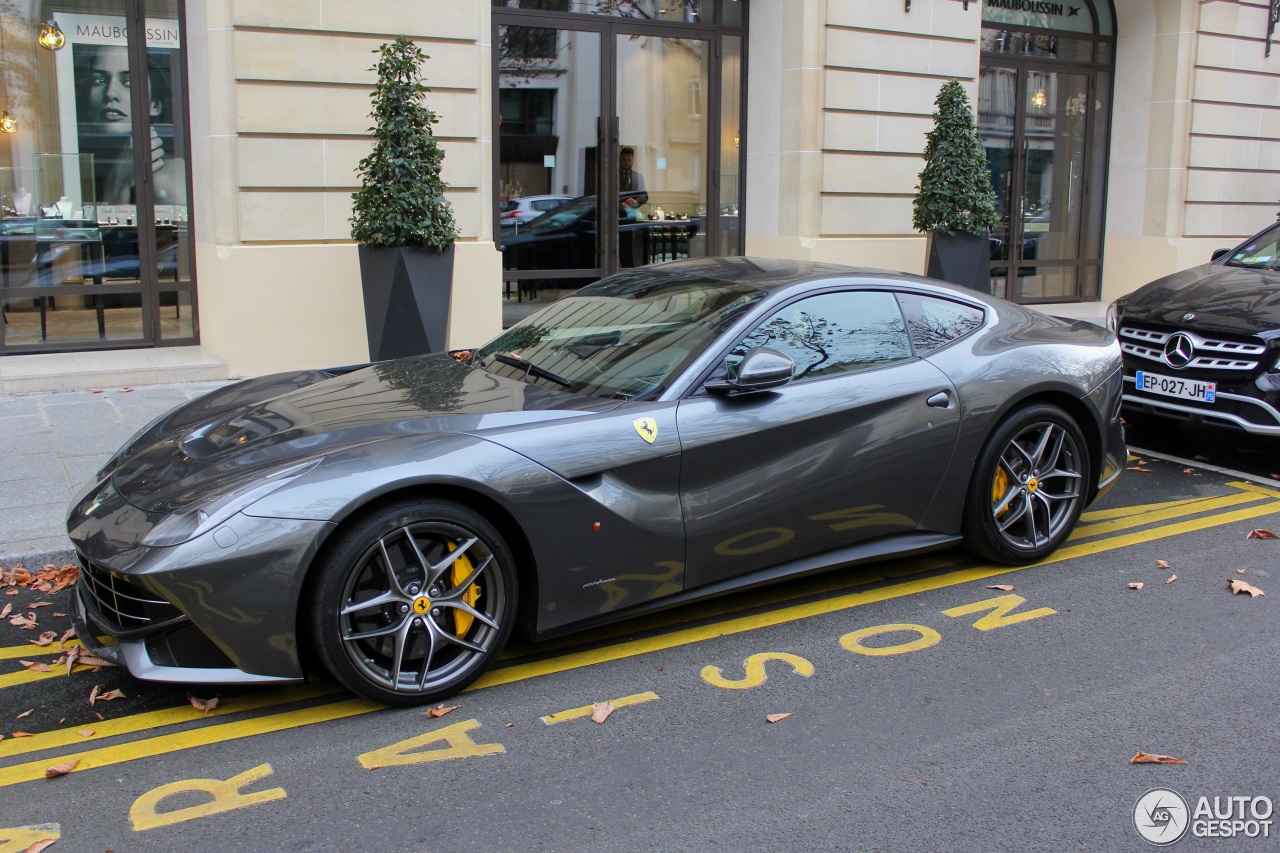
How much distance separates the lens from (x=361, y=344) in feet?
33.6

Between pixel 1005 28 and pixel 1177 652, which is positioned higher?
pixel 1005 28

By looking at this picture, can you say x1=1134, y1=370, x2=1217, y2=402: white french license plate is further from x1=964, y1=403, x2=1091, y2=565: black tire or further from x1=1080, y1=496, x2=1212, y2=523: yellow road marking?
x1=964, y1=403, x2=1091, y2=565: black tire

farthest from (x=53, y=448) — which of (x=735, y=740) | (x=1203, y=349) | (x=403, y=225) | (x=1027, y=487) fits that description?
(x=1203, y=349)

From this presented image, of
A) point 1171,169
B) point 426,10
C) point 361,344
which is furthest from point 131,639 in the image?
point 1171,169

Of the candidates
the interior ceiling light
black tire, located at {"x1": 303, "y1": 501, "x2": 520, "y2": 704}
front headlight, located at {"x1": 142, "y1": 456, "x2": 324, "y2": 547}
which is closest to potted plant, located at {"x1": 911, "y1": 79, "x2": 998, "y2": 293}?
the interior ceiling light

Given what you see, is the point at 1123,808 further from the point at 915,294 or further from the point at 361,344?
the point at 361,344

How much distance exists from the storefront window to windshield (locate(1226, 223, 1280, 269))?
28.6 ft

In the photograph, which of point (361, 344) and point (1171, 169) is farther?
point (1171, 169)

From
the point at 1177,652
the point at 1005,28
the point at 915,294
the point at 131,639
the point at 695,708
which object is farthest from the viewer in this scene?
the point at 1005,28

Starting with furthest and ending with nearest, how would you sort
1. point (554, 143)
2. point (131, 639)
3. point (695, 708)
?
Answer: point (554, 143) < point (695, 708) < point (131, 639)

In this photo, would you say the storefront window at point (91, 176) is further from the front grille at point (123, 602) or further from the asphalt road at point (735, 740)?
the front grille at point (123, 602)

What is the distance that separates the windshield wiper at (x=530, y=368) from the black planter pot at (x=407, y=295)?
3658 mm

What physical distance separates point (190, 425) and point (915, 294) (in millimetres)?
3173

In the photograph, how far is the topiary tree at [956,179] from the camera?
11383 millimetres
